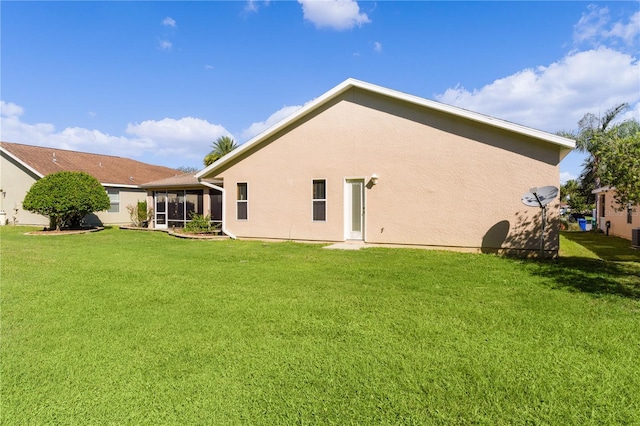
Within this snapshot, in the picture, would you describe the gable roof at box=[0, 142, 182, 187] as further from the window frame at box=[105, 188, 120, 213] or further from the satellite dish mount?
the satellite dish mount

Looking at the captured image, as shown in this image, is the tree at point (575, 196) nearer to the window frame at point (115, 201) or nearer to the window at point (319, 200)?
the window at point (319, 200)

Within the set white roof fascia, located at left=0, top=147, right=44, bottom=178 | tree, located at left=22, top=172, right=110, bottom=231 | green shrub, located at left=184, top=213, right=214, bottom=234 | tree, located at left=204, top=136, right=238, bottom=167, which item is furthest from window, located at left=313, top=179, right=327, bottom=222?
tree, located at left=204, top=136, right=238, bottom=167

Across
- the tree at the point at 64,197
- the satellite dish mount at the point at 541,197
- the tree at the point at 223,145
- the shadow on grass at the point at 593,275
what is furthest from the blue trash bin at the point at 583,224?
the tree at the point at 223,145

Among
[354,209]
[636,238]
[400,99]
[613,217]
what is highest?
[400,99]

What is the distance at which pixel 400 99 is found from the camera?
10.7m

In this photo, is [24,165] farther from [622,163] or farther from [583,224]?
[583,224]

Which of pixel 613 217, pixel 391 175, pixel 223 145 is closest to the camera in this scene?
pixel 391 175

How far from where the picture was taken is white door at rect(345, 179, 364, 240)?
1157 cm

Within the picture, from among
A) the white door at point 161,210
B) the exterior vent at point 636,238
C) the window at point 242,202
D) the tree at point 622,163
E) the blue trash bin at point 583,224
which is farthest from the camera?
the blue trash bin at point 583,224

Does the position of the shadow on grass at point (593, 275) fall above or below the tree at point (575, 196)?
below

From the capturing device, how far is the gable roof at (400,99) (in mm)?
8874

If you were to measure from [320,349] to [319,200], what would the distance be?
8.86 metres

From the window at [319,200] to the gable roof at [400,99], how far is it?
8.40ft

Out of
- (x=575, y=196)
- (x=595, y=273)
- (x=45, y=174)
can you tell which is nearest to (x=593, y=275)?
(x=595, y=273)
